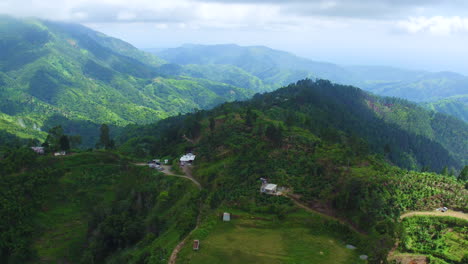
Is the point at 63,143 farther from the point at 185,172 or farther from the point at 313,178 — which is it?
the point at 313,178

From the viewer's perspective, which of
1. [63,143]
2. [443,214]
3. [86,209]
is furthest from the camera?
[63,143]

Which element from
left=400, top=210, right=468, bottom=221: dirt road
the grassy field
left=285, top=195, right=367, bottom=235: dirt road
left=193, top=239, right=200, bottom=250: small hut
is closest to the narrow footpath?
the grassy field

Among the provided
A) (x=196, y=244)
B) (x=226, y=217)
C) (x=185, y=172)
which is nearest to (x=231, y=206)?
(x=226, y=217)

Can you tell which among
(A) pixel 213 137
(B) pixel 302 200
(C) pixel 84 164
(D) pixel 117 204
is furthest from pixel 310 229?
(C) pixel 84 164

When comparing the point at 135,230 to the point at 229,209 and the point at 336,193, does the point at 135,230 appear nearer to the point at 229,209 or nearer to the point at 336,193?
the point at 229,209

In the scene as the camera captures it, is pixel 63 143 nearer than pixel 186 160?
No

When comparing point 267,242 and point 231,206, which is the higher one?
point 231,206

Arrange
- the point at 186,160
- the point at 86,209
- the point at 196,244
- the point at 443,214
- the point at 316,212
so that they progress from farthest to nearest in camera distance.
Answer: the point at 186,160 → the point at 86,209 → the point at 443,214 → the point at 316,212 → the point at 196,244
